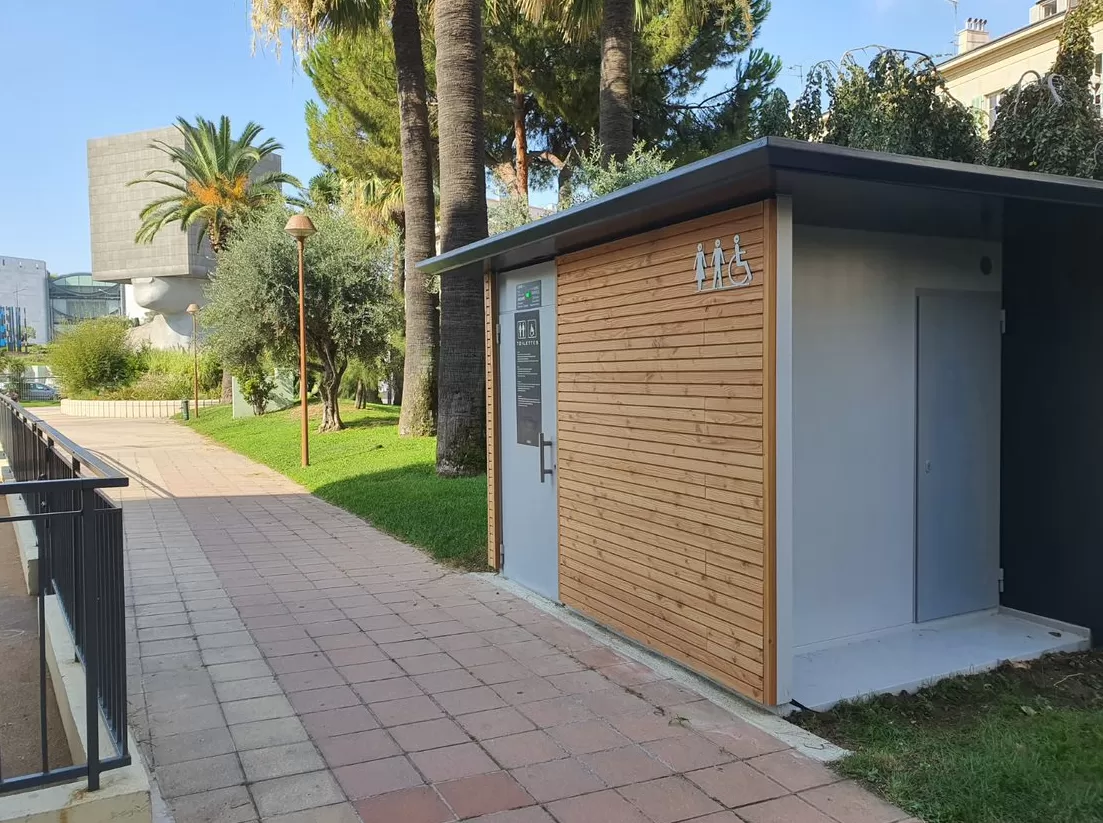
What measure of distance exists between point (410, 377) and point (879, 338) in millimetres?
11519

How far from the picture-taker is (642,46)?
1786cm

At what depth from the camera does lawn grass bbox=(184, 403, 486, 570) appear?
880 centimetres

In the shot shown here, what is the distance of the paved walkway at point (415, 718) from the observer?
135 inches

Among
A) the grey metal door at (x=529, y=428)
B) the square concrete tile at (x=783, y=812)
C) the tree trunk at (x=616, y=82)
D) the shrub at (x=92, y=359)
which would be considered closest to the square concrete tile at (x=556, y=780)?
the square concrete tile at (x=783, y=812)

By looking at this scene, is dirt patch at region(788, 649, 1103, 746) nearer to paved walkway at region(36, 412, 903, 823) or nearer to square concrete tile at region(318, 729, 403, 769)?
paved walkway at region(36, 412, 903, 823)

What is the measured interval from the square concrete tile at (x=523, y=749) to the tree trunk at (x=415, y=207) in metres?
11.9

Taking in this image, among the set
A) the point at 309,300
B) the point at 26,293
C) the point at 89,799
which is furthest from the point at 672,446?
the point at 26,293

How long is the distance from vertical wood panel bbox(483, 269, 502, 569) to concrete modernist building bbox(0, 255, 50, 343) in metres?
133

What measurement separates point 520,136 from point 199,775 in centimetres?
1766

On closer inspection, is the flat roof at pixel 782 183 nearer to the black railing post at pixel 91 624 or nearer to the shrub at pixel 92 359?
the black railing post at pixel 91 624

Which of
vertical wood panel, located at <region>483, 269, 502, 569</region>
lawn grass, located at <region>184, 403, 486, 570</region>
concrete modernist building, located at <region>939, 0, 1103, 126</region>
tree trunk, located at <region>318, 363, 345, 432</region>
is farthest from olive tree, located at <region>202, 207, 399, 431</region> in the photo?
concrete modernist building, located at <region>939, 0, 1103, 126</region>

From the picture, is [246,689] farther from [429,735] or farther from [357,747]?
[429,735]

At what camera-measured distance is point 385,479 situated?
12430 mm

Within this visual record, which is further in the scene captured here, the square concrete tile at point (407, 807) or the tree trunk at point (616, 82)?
the tree trunk at point (616, 82)
